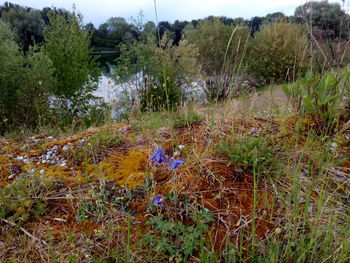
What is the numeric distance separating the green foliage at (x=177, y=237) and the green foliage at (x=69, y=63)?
5651mm

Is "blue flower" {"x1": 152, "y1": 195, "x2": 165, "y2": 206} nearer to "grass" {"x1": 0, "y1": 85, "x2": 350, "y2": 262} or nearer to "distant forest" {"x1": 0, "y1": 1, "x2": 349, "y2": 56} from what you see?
"grass" {"x1": 0, "y1": 85, "x2": 350, "y2": 262}

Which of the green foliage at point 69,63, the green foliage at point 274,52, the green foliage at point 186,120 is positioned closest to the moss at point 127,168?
the green foliage at point 186,120

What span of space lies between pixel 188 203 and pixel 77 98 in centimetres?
590

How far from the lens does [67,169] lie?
193cm

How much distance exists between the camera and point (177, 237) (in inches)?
52.7

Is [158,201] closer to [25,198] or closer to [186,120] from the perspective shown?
[25,198]

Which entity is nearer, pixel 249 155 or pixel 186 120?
pixel 249 155

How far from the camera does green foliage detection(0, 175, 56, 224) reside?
4.93ft

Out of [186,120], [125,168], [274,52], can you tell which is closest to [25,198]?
[125,168]

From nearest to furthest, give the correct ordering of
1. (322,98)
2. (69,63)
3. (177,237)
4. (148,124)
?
1. (177,237)
2. (322,98)
3. (148,124)
4. (69,63)

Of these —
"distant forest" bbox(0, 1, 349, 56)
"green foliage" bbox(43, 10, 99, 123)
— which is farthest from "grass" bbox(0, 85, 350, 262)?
"green foliage" bbox(43, 10, 99, 123)

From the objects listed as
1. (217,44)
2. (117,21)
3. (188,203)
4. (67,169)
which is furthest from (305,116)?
(217,44)

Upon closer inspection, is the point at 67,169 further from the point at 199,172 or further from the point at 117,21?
the point at 117,21

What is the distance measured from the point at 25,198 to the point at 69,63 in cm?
594
